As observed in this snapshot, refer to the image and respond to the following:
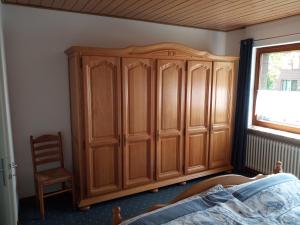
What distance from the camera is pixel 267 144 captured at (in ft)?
11.3

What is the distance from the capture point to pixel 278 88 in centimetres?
347

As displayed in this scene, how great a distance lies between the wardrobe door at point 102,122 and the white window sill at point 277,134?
6.89 ft

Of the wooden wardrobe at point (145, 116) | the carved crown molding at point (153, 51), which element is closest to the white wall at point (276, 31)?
the wooden wardrobe at point (145, 116)

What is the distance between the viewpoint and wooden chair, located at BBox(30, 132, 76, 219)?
2697 millimetres

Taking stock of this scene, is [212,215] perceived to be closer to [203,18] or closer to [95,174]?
[95,174]

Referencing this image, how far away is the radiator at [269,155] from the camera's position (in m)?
3.12

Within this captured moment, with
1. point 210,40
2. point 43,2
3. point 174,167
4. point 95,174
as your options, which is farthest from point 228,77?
point 43,2

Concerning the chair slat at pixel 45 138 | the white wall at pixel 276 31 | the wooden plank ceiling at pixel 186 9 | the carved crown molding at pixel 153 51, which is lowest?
the chair slat at pixel 45 138

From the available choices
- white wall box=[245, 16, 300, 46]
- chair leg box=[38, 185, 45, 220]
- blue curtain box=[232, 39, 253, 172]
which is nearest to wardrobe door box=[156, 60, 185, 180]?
blue curtain box=[232, 39, 253, 172]

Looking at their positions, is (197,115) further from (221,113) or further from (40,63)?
(40,63)

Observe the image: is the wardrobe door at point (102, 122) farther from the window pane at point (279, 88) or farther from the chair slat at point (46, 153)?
the window pane at point (279, 88)

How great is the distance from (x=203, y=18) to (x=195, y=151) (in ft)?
6.00

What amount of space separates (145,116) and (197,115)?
80 centimetres

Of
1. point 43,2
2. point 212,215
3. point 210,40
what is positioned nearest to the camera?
point 212,215
